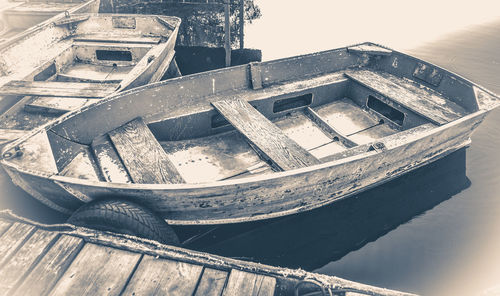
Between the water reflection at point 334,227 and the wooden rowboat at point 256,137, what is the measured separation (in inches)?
21.1

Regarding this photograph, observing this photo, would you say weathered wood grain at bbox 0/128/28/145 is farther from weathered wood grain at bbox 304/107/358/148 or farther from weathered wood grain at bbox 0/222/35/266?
weathered wood grain at bbox 304/107/358/148

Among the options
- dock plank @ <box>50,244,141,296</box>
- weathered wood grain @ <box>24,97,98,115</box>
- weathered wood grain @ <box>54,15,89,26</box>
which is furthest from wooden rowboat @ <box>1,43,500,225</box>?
weathered wood grain @ <box>54,15,89,26</box>

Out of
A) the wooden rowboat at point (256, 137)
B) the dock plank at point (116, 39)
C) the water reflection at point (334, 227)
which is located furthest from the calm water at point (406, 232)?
the dock plank at point (116, 39)

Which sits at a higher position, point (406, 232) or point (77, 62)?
point (77, 62)

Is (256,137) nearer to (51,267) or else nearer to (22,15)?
(51,267)

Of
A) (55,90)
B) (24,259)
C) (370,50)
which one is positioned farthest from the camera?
(370,50)

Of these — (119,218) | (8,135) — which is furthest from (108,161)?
(8,135)

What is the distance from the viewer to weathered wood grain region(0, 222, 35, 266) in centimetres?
343

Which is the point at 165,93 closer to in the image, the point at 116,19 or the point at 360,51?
the point at 360,51

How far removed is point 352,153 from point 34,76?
6246mm

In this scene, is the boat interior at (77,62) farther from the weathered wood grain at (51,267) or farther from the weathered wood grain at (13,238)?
the weathered wood grain at (51,267)

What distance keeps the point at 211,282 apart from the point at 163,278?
497 mm

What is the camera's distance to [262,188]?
A: 155 inches

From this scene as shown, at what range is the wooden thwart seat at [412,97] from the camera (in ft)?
18.1
